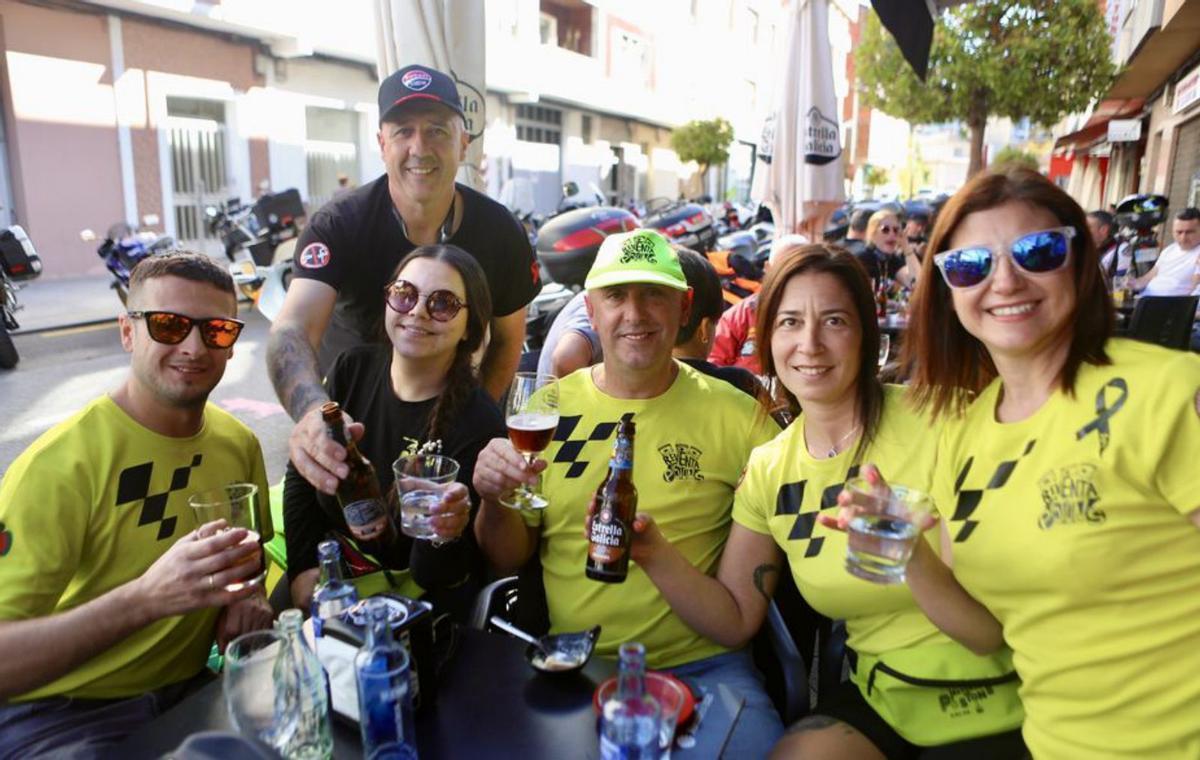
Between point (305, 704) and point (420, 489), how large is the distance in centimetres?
56

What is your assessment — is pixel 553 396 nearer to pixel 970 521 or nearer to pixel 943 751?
pixel 970 521

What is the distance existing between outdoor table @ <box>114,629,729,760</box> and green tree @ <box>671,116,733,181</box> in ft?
98.2

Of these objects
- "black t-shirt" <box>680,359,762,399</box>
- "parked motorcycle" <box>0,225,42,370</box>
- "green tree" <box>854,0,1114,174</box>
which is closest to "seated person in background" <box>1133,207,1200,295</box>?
"black t-shirt" <box>680,359,762,399</box>

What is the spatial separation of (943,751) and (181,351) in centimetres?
231

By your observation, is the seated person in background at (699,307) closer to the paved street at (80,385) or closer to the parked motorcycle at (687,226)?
the paved street at (80,385)

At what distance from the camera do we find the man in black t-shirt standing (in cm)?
308

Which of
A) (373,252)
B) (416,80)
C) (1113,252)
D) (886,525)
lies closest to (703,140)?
(1113,252)

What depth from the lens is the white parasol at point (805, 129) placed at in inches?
223

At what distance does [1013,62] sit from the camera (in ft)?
48.9

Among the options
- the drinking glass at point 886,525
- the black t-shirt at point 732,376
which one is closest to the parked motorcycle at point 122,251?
the black t-shirt at point 732,376

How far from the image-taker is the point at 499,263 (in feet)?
11.7

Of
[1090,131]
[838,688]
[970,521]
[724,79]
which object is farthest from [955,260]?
[724,79]

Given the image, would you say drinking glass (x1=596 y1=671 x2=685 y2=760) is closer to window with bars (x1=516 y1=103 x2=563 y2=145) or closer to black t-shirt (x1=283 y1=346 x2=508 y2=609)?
black t-shirt (x1=283 y1=346 x2=508 y2=609)

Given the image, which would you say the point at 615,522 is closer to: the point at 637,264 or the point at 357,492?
the point at 357,492
